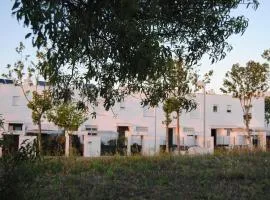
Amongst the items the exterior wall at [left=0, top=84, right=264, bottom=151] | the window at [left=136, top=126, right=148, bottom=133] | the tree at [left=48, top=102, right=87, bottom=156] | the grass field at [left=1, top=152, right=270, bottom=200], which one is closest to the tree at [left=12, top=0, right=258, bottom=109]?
the grass field at [left=1, top=152, right=270, bottom=200]

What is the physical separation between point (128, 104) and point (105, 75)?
4987cm

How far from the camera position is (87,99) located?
866 cm

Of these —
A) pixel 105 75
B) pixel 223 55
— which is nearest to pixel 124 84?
pixel 105 75

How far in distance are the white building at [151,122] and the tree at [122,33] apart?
3685 cm

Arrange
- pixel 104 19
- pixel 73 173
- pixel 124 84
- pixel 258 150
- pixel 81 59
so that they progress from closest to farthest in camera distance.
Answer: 1. pixel 104 19
2. pixel 81 59
3. pixel 124 84
4. pixel 73 173
5. pixel 258 150

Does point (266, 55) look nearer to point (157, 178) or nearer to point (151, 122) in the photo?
point (151, 122)

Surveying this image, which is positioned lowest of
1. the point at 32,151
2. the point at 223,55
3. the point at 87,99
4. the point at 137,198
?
the point at 137,198

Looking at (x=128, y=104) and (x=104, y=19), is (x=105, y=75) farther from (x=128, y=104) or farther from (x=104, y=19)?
(x=128, y=104)

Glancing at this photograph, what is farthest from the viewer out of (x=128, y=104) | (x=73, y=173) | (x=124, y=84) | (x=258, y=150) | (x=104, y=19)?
(x=128, y=104)

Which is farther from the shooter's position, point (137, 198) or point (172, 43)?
point (137, 198)

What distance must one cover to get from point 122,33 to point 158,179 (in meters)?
7.11

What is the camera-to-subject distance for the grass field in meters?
11.5

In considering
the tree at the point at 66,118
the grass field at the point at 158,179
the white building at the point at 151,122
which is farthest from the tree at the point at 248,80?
the grass field at the point at 158,179

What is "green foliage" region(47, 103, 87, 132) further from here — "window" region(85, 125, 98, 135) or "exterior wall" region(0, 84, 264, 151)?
"window" region(85, 125, 98, 135)
